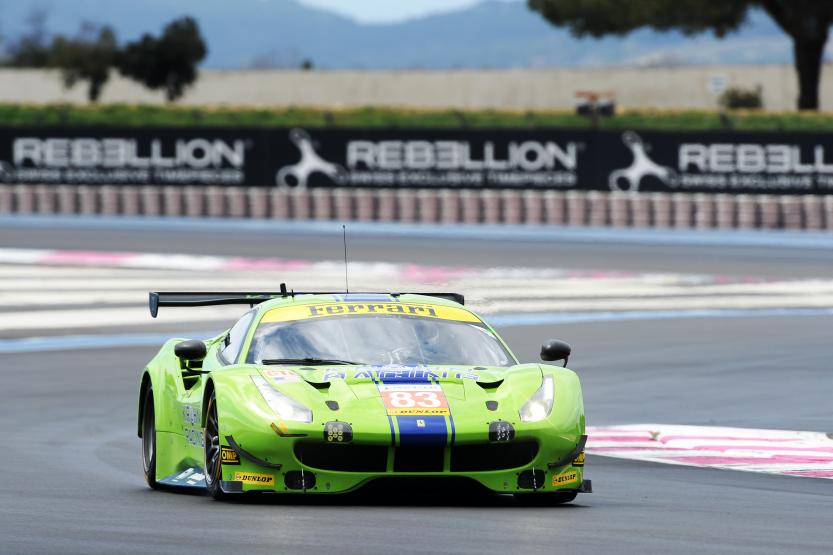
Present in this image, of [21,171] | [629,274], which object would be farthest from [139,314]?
[21,171]

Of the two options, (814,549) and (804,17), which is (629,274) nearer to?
(814,549)

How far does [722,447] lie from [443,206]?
76.3 ft

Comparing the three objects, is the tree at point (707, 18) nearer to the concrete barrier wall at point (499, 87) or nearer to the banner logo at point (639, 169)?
the concrete barrier wall at point (499, 87)

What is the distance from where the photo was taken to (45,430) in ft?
42.4

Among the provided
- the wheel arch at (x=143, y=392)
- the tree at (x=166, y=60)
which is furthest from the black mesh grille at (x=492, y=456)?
the tree at (x=166, y=60)

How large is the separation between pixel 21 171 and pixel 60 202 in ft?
4.91

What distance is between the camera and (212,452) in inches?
352

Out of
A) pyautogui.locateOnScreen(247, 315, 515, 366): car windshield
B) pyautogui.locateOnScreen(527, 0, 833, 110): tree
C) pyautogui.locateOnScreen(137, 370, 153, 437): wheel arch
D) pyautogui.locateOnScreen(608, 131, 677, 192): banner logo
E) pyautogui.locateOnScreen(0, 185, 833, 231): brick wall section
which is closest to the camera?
pyautogui.locateOnScreen(247, 315, 515, 366): car windshield

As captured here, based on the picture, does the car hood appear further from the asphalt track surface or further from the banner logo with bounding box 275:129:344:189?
the banner logo with bounding box 275:129:344:189

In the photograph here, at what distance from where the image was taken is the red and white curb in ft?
36.9

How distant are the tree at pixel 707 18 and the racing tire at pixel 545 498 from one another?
2089 inches

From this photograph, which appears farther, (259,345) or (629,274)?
(629,274)

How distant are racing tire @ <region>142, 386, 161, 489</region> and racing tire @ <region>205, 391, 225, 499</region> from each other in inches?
37.8

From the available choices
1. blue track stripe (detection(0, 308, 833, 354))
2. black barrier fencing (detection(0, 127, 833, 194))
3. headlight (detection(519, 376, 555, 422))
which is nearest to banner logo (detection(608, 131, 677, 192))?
black barrier fencing (detection(0, 127, 833, 194))
